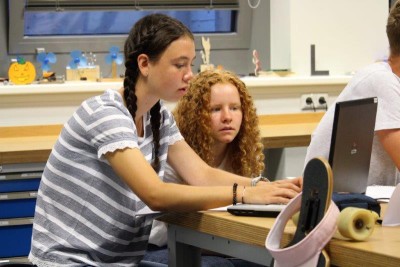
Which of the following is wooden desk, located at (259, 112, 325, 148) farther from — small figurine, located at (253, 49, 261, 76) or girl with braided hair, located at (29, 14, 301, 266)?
girl with braided hair, located at (29, 14, 301, 266)

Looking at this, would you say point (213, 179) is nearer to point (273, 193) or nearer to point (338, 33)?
point (273, 193)

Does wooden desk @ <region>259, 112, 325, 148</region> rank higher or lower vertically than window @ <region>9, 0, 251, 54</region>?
lower

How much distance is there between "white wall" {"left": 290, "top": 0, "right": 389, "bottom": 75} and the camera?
5496mm

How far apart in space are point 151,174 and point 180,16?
3.62m

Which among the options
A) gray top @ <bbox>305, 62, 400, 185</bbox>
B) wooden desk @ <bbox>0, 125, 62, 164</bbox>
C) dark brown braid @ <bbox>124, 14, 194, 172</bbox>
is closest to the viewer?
dark brown braid @ <bbox>124, 14, 194, 172</bbox>

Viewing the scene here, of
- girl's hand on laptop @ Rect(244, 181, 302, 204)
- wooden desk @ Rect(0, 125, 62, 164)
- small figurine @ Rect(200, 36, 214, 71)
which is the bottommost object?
wooden desk @ Rect(0, 125, 62, 164)

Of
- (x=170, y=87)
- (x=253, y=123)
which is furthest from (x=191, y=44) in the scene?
(x=253, y=123)

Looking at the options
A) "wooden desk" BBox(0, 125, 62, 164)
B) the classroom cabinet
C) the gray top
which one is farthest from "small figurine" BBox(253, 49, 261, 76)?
the gray top

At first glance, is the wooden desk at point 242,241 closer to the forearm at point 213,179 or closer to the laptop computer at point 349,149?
the laptop computer at point 349,149

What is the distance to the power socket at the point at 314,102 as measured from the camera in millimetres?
5344

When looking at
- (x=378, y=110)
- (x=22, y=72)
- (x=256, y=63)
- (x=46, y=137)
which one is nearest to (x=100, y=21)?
(x=22, y=72)

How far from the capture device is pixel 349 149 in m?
2.28

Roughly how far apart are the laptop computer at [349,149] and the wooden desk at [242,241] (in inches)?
1.8

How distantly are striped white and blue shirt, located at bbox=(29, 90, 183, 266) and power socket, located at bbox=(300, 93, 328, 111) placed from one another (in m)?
3.03
